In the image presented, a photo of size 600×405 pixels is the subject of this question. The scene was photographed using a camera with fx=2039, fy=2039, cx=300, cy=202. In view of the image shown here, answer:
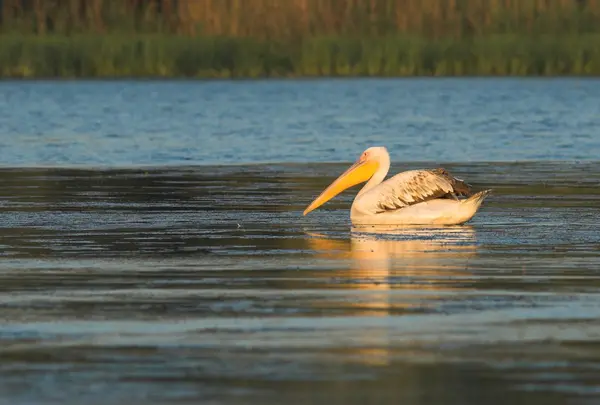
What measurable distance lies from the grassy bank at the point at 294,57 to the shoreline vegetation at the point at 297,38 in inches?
1.3

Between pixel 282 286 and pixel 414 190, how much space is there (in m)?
4.16

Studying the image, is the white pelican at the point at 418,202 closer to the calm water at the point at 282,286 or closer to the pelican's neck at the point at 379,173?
the calm water at the point at 282,286

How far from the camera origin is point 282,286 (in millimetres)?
11180

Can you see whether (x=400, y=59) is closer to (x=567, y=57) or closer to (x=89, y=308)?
(x=567, y=57)

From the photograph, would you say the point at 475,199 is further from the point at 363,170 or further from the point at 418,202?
the point at 363,170

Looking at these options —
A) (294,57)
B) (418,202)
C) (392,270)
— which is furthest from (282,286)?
(294,57)

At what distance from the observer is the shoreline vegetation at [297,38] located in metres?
47.1

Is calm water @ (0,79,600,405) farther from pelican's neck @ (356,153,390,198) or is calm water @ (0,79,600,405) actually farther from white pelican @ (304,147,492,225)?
pelican's neck @ (356,153,390,198)

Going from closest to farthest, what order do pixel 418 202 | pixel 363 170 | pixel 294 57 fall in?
pixel 418 202
pixel 363 170
pixel 294 57

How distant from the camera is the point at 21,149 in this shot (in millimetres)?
27625

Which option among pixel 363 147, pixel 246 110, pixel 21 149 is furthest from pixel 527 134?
pixel 246 110

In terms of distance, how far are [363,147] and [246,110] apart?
13.3 meters

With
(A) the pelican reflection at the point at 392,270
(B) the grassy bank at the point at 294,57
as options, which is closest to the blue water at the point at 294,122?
(B) the grassy bank at the point at 294,57

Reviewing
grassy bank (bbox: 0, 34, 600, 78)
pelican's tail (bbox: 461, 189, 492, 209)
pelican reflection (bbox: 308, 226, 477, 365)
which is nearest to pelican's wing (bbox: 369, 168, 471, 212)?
pelican's tail (bbox: 461, 189, 492, 209)
